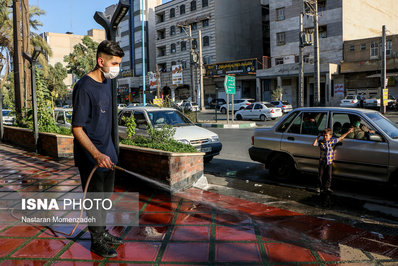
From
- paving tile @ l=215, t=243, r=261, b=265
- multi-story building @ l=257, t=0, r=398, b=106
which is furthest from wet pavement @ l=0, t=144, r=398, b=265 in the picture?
multi-story building @ l=257, t=0, r=398, b=106

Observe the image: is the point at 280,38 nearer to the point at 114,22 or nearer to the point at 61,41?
the point at 114,22

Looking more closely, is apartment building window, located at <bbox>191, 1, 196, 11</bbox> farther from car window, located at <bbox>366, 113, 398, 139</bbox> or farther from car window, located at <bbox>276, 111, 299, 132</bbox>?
car window, located at <bbox>366, 113, 398, 139</bbox>

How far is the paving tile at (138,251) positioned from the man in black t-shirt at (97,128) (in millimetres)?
131

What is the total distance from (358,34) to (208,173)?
37.0m

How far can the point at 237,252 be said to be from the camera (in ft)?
11.4

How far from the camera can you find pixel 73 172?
24.1ft

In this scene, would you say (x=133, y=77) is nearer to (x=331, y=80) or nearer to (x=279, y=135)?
(x=331, y=80)

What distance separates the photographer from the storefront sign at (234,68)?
4022 cm

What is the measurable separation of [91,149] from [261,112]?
79.1 feet

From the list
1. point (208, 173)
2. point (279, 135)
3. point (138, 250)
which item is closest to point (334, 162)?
point (279, 135)

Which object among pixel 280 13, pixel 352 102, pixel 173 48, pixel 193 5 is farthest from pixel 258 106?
pixel 173 48

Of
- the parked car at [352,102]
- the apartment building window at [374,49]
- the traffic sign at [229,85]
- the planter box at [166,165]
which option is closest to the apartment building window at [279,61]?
the apartment building window at [374,49]

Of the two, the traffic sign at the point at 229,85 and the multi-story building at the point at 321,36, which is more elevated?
the multi-story building at the point at 321,36

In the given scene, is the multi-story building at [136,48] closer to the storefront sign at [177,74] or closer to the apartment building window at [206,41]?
the storefront sign at [177,74]
